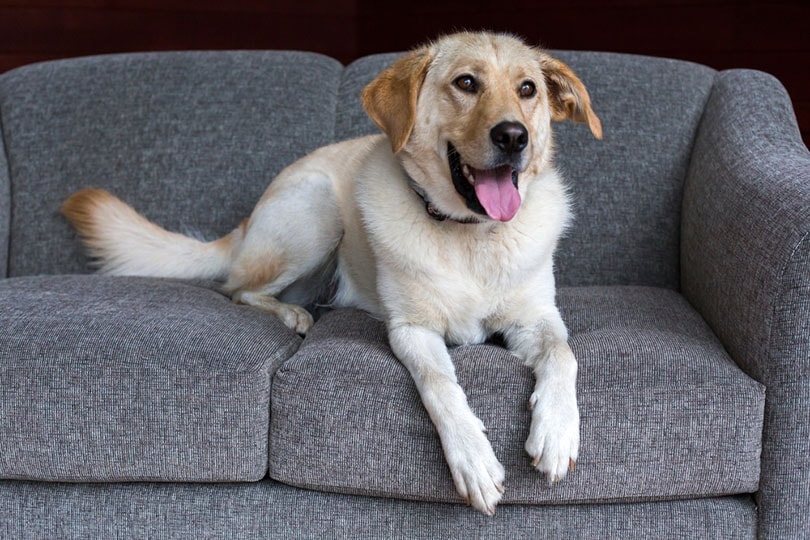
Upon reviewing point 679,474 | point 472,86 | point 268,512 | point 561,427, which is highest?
point 472,86

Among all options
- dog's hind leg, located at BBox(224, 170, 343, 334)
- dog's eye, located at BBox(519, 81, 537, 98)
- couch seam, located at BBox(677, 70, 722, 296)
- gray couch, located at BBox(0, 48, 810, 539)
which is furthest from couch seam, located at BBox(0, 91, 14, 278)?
couch seam, located at BBox(677, 70, 722, 296)

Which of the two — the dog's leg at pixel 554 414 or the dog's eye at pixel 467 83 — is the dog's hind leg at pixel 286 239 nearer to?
the dog's eye at pixel 467 83

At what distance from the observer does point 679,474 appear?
1613mm

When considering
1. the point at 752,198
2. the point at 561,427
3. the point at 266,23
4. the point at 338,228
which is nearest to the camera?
the point at 561,427

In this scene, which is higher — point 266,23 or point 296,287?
point 266,23

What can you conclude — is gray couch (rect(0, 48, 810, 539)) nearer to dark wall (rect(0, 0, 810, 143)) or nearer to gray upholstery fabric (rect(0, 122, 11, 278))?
gray upholstery fabric (rect(0, 122, 11, 278))

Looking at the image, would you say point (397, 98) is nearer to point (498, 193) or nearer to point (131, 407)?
point (498, 193)

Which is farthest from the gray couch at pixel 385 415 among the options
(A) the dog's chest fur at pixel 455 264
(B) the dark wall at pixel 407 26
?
(B) the dark wall at pixel 407 26

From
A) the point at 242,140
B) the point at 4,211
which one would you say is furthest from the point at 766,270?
the point at 4,211

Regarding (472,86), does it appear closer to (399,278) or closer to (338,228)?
(399,278)

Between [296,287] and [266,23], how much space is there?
8.26ft

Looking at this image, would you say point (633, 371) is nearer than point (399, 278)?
Yes

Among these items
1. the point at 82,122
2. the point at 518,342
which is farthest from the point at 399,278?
the point at 82,122

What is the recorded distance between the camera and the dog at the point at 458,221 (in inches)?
66.8
